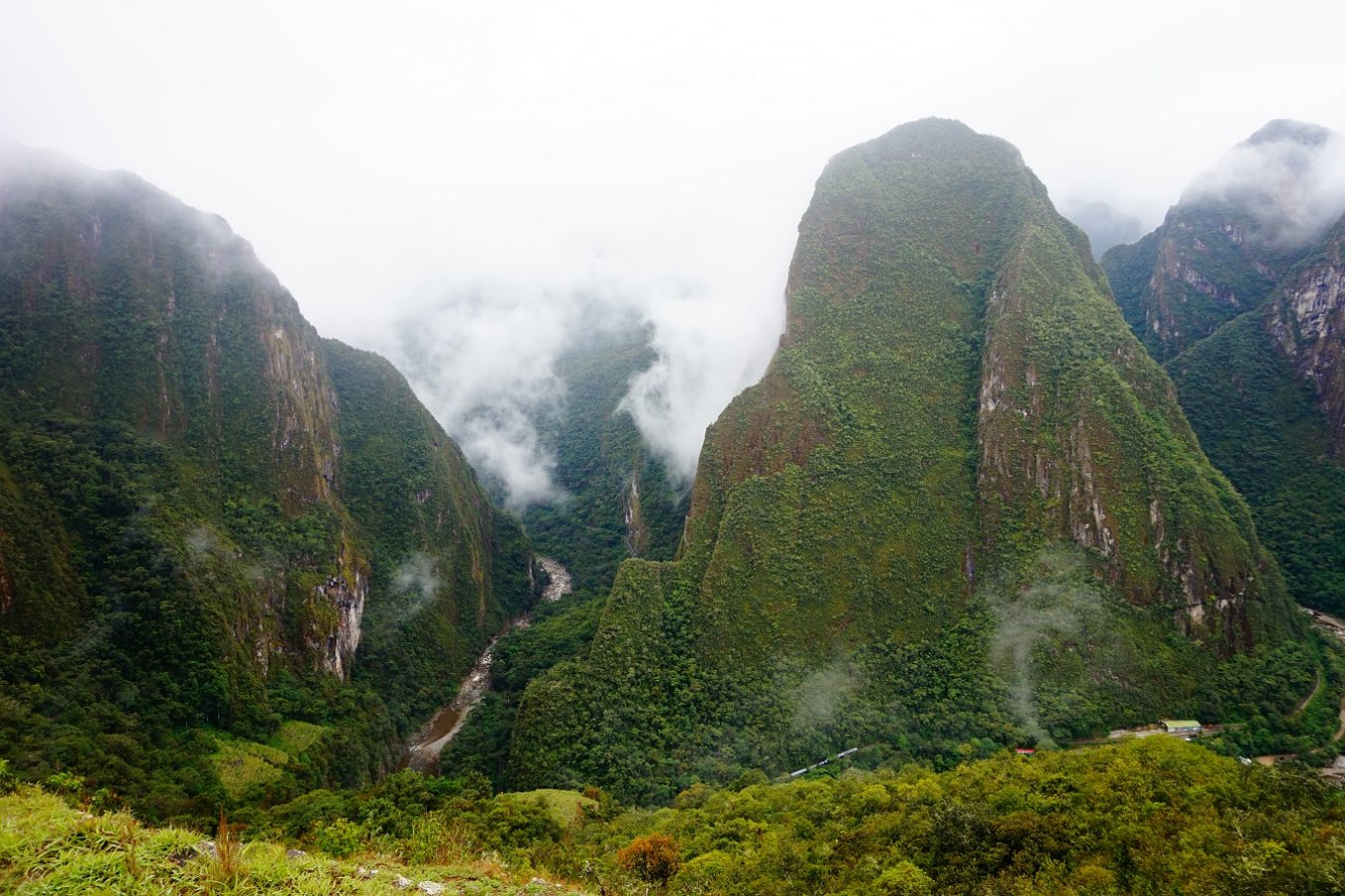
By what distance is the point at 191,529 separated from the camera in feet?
148

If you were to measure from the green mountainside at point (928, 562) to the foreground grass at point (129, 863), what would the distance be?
36925mm

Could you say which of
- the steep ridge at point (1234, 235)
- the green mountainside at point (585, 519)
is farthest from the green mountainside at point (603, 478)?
the steep ridge at point (1234, 235)

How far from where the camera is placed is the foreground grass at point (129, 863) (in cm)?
546

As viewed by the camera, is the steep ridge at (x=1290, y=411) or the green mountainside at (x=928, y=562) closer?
the green mountainside at (x=928, y=562)

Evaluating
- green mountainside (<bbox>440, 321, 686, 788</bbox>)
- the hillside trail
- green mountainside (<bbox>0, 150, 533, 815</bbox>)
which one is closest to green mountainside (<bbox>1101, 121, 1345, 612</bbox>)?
green mountainside (<bbox>440, 321, 686, 788</bbox>)

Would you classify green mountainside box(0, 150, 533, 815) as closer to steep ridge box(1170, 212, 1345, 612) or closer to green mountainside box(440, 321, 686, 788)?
green mountainside box(440, 321, 686, 788)

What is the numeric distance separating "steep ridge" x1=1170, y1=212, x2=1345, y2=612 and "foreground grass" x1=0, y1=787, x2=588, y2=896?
79066 millimetres

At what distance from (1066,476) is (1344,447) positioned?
42.9 metres

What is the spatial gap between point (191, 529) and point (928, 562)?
55.5 m

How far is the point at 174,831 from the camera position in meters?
6.71

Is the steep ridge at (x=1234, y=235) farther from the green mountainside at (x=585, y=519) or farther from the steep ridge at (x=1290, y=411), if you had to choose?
the green mountainside at (x=585, y=519)

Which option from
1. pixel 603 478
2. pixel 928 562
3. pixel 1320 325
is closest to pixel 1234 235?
pixel 1320 325

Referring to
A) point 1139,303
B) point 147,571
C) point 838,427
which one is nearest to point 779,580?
point 838,427

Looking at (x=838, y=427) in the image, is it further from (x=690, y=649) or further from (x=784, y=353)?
(x=690, y=649)
